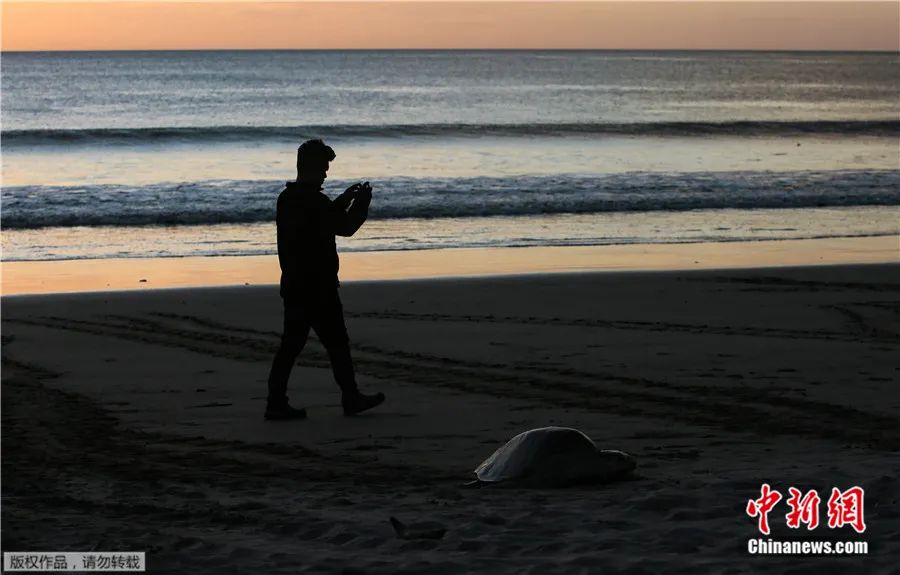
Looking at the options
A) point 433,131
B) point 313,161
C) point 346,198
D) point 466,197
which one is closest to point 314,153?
point 313,161

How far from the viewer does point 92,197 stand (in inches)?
876

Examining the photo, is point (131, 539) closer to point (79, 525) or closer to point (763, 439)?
point (79, 525)

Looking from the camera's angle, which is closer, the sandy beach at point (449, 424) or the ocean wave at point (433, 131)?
the sandy beach at point (449, 424)

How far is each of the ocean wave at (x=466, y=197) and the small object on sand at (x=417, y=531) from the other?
606 inches

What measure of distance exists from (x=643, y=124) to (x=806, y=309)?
123 ft

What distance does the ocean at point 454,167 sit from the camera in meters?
18.8

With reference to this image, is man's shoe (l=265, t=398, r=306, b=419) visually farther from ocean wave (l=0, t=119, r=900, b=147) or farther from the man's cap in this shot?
ocean wave (l=0, t=119, r=900, b=147)

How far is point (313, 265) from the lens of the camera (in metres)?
7.23

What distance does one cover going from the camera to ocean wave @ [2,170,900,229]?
20344mm

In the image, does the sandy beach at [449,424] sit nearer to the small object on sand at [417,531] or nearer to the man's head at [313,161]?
the small object on sand at [417,531]

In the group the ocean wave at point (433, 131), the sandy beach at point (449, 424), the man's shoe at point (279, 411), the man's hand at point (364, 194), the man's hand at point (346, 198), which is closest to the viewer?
the sandy beach at point (449, 424)

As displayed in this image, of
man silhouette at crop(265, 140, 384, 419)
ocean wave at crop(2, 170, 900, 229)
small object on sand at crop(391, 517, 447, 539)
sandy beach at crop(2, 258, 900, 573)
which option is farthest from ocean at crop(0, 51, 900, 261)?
small object on sand at crop(391, 517, 447, 539)

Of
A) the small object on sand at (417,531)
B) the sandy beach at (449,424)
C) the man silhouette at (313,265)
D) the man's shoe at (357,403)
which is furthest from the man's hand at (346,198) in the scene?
the small object on sand at (417,531)

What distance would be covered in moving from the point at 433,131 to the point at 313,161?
36.2 metres
